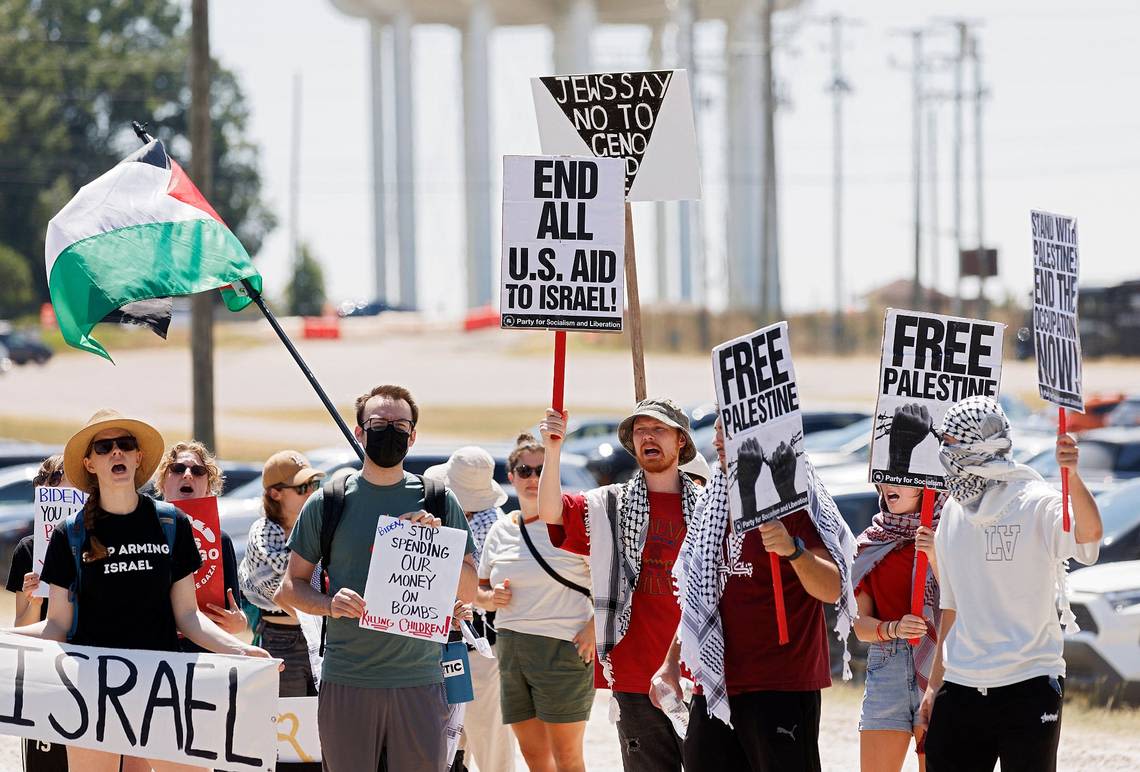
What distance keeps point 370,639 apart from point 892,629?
2.01 m

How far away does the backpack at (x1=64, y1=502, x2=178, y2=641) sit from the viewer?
6.31 meters

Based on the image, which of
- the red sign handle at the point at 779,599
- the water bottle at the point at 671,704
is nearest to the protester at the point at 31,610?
the water bottle at the point at 671,704

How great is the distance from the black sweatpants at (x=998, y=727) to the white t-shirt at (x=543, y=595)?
2273 millimetres

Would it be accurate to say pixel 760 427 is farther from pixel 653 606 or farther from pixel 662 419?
pixel 653 606

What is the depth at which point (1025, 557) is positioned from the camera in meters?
6.08

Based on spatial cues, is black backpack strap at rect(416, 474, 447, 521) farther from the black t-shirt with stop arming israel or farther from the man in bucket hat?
the black t-shirt with stop arming israel

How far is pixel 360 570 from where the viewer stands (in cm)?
644

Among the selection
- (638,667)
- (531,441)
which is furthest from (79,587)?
(531,441)

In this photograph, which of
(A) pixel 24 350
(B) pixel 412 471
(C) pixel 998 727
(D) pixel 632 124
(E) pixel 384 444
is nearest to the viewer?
(C) pixel 998 727

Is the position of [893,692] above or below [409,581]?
→ below

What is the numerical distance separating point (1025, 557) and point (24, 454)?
16.2 metres

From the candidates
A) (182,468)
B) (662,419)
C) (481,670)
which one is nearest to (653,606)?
(662,419)

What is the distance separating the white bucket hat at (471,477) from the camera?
8.73m

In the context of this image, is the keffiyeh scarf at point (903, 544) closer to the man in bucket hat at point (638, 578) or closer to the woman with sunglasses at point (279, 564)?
the man in bucket hat at point (638, 578)
